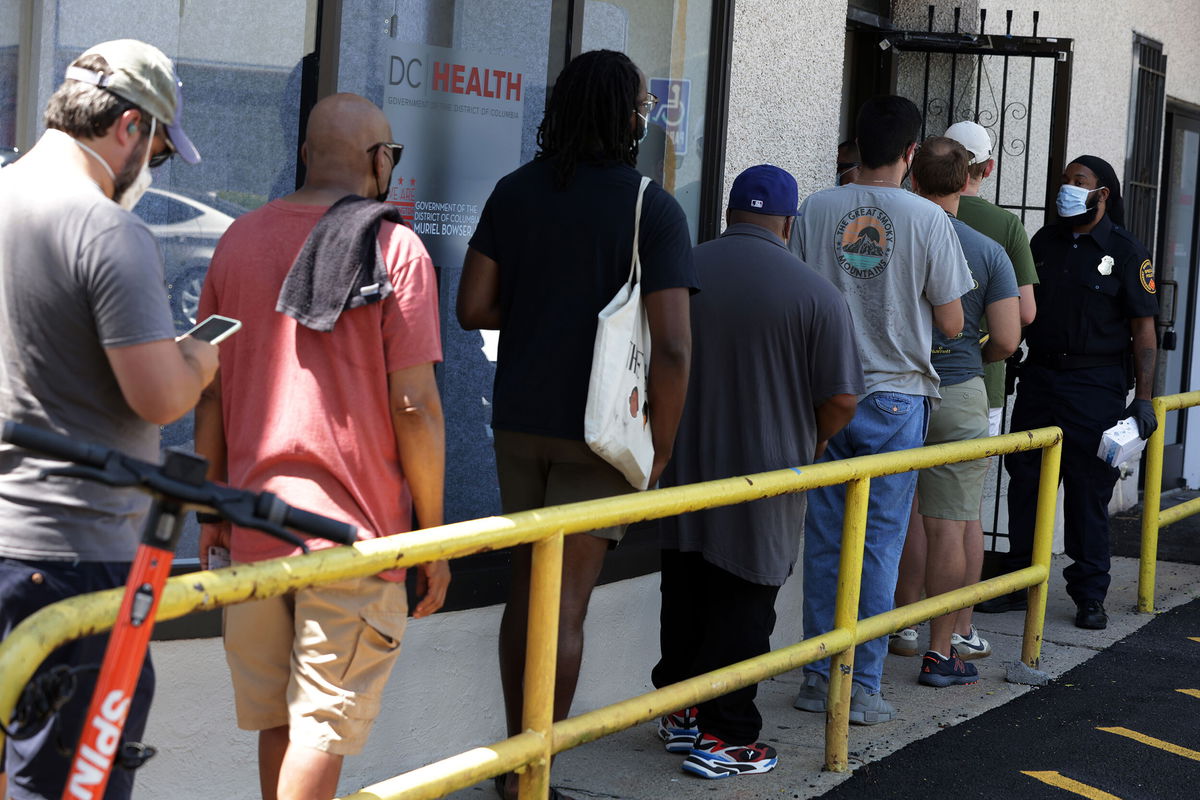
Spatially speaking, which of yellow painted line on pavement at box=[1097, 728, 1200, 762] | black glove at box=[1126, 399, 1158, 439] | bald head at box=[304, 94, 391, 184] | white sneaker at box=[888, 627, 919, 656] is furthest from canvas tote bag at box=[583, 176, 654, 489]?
black glove at box=[1126, 399, 1158, 439]

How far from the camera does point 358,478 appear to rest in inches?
112

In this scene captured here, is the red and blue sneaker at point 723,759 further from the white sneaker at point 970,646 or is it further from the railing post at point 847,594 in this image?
the white sneaker at point 970,646

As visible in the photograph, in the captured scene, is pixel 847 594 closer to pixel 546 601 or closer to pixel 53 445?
pixel 546 601

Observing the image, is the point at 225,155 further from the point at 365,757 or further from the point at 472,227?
the point at 365,757

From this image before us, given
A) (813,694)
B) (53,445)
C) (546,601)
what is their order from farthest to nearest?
(813,694), (546,601), (53,445)

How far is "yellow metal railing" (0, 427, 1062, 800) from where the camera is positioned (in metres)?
2.11

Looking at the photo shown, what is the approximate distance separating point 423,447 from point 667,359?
2.85ft

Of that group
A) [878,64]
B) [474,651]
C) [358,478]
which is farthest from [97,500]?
[878,64]

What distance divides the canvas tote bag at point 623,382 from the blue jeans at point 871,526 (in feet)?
4.63

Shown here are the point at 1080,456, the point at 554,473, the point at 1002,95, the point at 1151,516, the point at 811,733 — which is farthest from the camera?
the point at 1002,95

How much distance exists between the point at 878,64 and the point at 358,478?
15.1ft

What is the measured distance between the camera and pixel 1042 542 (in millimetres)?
5316

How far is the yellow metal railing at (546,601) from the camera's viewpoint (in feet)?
6.91

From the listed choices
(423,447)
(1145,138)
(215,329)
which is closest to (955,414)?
(423,447)
